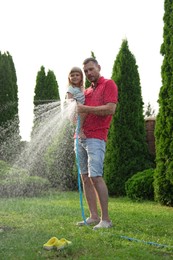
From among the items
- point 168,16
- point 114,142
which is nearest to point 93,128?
point 168,16

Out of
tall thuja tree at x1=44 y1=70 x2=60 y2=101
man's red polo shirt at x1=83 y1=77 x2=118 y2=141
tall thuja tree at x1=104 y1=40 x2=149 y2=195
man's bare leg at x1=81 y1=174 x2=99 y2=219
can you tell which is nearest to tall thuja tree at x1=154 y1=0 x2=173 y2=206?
tall thuja tree at x1=104 y1=40 x2=149 y2=195

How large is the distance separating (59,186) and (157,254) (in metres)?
8.60

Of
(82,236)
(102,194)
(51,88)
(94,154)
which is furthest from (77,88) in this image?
(51,88)

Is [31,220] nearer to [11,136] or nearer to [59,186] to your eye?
[59,186]

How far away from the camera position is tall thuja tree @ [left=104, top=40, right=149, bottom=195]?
984 cm

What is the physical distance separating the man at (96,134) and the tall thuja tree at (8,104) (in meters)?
8.90

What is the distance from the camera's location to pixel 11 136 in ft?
46.3

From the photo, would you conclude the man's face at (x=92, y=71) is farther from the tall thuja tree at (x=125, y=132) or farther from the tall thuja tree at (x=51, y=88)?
the tall thuja tree at (x=51, y=88)

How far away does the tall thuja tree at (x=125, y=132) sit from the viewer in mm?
9836

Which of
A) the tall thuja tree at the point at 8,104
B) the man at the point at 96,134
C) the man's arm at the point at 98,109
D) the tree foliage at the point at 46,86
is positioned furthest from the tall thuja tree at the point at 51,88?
the man's arm at the point at 98,109

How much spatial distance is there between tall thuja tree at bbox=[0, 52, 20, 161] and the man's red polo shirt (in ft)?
29.6

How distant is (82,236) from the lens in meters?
4.00

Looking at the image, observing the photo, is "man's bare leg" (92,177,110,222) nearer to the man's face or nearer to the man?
the man

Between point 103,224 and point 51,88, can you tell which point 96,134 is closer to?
→ point 103,224
